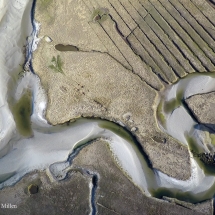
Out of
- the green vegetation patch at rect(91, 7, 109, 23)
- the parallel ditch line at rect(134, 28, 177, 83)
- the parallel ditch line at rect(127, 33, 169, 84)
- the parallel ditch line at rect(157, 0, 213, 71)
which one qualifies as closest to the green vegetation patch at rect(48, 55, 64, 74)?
the green vegetation patch at rect(91, 7, 109, 23)

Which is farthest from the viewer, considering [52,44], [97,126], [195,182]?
[52,44]

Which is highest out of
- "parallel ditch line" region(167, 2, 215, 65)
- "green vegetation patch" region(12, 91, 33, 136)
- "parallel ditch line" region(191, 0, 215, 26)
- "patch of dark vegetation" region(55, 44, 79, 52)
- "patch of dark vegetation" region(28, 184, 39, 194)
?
"parallel ditch line" region(191, 0, 215, 26)

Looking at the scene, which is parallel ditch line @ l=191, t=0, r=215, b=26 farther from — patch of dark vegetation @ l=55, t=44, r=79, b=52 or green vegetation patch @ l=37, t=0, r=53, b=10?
green vegetation patch @ l=37, t=0, r=53, b=10

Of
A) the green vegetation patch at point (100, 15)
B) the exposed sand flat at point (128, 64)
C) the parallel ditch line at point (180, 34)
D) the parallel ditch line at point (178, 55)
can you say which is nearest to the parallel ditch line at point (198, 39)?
the exposed sand flat at point (128, 64)

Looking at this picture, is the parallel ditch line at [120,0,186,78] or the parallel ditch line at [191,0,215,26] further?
the parallel ditch line at [191,0,215,26]

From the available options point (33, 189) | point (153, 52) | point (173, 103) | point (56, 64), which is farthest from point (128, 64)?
point (33, 189)

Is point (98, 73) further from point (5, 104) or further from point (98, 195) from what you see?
point (98, 195)

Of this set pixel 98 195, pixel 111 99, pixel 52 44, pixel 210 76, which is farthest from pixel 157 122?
pixel 52 44
